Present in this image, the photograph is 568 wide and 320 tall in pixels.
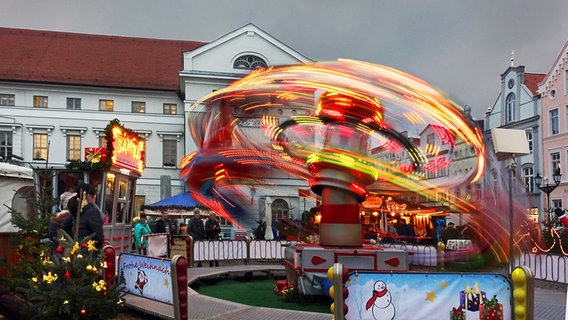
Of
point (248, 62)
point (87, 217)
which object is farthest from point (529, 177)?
point (87, 217)

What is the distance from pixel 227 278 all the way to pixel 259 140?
168 inches

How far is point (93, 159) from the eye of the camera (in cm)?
1548

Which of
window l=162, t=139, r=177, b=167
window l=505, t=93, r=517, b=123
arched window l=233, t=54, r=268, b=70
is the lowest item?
window l=162, t=139, r=177, b=167

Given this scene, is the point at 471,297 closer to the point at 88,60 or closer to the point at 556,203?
the point at 556,203

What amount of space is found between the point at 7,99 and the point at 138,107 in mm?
10151

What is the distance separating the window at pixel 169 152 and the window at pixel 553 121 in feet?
99.1

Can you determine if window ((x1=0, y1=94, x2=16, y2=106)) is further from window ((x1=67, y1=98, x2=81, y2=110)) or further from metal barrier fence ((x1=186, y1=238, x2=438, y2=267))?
metal barrier fence ((x1=186, y1=238, x2=438, y2=267))

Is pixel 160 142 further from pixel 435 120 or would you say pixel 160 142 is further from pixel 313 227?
pixel 435 120

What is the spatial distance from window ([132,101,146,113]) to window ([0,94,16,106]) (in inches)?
366

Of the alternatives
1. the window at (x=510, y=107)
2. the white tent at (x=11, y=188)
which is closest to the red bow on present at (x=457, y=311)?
the white tent at (x=11, y=188)

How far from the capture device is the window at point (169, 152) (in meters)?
49.1

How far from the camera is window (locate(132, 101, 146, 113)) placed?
49.2 metres

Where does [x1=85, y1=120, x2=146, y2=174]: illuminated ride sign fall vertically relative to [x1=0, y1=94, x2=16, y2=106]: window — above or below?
below

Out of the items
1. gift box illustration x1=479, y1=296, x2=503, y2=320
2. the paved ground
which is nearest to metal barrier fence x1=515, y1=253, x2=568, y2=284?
the paved ground
